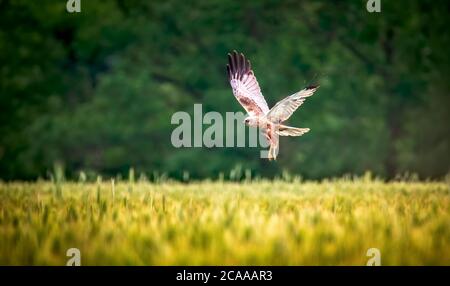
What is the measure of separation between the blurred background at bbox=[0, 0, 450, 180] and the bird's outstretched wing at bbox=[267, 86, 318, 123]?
390 inches

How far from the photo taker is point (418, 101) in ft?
54.0

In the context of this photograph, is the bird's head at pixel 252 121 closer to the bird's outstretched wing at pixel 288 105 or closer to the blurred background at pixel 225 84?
the bird's outstretched wing at pixel 288 105

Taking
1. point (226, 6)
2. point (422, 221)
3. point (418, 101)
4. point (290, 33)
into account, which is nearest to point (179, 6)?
point (226, 6)

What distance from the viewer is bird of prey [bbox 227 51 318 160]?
532 cm

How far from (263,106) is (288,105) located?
1.29 feet

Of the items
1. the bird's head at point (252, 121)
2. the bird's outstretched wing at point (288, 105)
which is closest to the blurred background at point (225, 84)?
the bird's head at point (252, 121)

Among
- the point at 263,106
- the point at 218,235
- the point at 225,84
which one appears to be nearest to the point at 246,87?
the point at 263,106

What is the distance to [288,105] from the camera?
536cm

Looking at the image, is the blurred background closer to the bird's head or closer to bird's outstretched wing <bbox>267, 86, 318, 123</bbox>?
the bird's head

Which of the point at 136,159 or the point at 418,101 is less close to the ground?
the point at 418,101

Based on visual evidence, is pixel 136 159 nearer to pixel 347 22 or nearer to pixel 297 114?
pixel 297 114

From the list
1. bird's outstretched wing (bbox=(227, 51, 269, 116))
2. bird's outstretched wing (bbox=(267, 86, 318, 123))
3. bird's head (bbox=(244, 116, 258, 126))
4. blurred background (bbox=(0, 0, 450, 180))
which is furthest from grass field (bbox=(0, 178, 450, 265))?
blurred background (bbox=(0, 0, 450, 180))

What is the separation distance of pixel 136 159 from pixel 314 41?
556 cm
